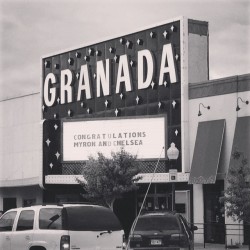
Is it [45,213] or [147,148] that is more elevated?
[147,148]

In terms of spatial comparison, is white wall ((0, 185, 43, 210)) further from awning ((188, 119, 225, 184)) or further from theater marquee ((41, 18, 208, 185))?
awning ((188, 119, 225, 184))

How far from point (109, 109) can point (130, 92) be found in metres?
1.83

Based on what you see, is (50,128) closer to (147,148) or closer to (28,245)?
(147,148)

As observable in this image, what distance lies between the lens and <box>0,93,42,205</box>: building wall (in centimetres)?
4328

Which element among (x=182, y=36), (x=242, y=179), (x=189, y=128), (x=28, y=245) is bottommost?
(x=28, y=245)

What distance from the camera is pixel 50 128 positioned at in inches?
1523

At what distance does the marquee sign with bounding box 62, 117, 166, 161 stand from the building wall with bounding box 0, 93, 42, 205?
18.8ft

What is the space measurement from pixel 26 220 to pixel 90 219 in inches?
68.1

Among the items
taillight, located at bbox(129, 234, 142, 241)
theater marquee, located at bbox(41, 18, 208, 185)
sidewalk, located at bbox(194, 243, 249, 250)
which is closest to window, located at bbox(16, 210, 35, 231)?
taillight, located at bbox(129, 234, 142, 241)

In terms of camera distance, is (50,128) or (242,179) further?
(50,128)

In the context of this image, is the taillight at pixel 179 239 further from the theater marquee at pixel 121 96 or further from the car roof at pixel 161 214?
the theater marquee at pixel 121 96

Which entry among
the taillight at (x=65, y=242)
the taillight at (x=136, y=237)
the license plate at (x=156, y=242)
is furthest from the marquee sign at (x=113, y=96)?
the taillight at (x=65, y=242)

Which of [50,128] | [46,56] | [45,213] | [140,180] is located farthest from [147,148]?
[45,213]

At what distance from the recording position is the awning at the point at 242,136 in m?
29.3
